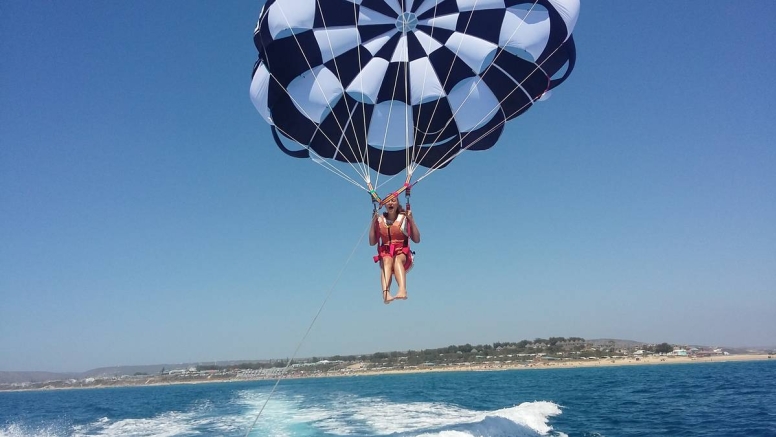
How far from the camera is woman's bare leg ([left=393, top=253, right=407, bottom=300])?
6967mm

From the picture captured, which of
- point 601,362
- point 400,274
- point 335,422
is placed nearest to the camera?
point 400,274

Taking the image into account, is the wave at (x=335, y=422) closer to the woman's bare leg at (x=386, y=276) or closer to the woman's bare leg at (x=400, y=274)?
the woman's bare leg at (x=386, y=276)

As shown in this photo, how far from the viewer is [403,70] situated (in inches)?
361

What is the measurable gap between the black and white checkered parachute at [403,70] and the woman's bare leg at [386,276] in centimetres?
181

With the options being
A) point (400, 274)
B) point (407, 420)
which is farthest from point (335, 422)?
point (400, 274)

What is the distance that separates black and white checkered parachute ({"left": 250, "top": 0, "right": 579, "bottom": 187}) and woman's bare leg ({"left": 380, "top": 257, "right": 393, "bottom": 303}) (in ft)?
5.95

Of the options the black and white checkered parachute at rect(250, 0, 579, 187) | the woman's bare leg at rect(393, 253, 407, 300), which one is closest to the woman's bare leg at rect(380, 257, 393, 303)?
the woman's bare leg at rect(393, 253, 407, 300)

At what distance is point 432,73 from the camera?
9047 millimetres

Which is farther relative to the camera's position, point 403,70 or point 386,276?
point 403,70

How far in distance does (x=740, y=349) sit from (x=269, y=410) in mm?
119538

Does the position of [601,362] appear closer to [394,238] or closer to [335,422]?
[335,422]

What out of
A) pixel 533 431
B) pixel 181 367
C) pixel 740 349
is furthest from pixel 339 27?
pixel 181 367

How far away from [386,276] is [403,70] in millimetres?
3978

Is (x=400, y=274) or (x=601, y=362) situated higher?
(x=601, y=362)
